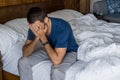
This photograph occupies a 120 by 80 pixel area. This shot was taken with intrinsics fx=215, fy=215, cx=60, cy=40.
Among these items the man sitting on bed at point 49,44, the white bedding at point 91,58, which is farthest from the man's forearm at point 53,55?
the white bedding at point 91,58

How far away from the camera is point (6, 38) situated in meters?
2.04

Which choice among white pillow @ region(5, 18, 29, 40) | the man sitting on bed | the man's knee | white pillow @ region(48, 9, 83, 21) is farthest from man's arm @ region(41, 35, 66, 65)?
white pillow @ region(48, 9, 83, 21)

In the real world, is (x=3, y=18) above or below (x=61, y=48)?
above

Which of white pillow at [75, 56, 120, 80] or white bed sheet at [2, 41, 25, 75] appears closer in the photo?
white pillow at [75, 56, 120, 80]

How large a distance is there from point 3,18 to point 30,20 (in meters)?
0.83

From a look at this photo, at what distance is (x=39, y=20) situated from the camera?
166cm

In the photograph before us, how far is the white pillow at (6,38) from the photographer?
200 centimetres

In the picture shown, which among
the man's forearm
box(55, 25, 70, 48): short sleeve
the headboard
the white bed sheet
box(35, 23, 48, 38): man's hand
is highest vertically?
the headboard

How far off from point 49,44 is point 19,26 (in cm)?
74

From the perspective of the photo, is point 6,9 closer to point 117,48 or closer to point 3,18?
point 3,18

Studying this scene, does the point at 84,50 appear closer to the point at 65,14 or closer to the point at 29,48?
the point at 29,48

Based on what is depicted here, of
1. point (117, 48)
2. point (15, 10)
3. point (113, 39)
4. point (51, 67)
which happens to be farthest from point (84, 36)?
point (15, 10)

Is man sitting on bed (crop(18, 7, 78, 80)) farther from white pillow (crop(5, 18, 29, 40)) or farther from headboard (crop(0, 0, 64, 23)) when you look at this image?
headboard (crop(0, 0, 64, 23))

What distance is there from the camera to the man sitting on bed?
1660mm
